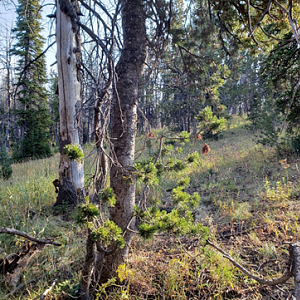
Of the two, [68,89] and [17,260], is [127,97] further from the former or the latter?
[17,260]

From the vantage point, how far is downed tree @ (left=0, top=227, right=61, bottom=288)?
2410 mm

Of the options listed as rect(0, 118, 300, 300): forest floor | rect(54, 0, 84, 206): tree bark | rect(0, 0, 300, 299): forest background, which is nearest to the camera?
rect(0, 0, 300, 299): forest background

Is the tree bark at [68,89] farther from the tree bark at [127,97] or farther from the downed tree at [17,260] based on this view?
the tree bark at [127,97]

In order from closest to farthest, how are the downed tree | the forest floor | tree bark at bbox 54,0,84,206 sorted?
the forest floor < the downed tree < tree bark at bbox 54,0,84,206

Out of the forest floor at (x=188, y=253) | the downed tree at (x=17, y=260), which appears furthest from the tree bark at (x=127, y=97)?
the downed tree at (x=17, y=260)

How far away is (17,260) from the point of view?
8.39 feet

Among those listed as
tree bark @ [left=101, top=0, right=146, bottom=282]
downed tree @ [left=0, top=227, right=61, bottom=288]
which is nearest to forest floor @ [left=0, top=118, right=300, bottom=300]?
downed tree @ [left=0, top=227, right=61, bottom=288]

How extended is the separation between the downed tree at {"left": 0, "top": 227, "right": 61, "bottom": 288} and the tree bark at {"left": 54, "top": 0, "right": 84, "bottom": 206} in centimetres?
149

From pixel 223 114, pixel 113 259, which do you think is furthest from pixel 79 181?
pixel 223 114

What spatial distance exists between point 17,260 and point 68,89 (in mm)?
2929

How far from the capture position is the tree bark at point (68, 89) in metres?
3.82

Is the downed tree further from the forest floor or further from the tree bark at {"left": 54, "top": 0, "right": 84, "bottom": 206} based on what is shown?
the tree bark at {"left": 54, "top": 0, "right": 84, "bottom": 206}

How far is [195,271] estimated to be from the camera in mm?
2449

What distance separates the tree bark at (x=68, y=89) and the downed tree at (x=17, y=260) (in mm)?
1489
